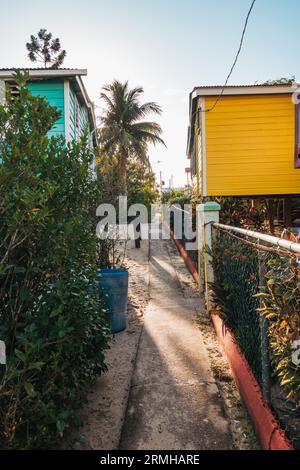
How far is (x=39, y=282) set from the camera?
7.85 feet

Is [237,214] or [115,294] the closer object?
[115,294]

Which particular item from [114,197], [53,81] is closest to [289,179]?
[114,197]

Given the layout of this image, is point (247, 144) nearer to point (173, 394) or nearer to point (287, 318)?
point (173, 394)

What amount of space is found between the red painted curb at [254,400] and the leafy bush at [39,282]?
1219 mm

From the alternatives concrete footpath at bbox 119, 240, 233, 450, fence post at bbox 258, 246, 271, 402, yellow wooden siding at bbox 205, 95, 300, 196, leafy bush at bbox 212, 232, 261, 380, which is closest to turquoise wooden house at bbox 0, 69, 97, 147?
yellow wooden siding at bbox 205, 95, 300, 196

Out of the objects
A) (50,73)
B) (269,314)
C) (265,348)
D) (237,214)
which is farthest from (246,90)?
(269,314)

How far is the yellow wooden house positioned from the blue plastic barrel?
5.84 meters

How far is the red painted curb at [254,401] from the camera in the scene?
202 centimetres

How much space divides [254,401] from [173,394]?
0.76 meters

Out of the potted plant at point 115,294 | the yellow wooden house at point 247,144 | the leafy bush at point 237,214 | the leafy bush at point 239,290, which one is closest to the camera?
the leafy bush at point 239,290

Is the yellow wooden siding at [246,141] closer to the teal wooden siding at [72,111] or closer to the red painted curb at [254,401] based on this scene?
the teal wooden siding at [72,111]

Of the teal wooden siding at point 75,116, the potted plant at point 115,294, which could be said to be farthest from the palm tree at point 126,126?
the potted plant at point 115,294

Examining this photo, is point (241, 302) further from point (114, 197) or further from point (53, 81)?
point (53, 81)

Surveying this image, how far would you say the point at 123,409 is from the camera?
278 centimetres
